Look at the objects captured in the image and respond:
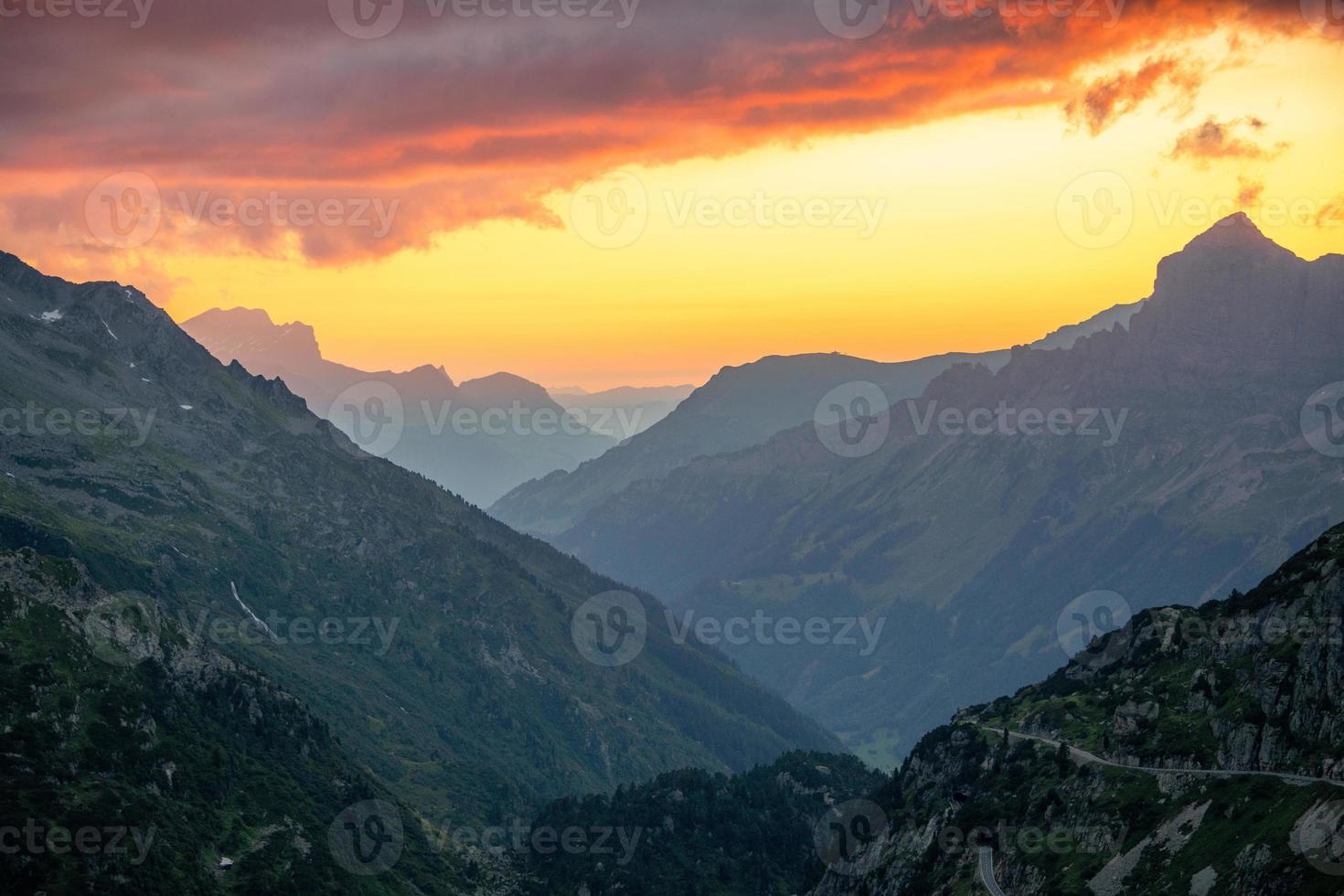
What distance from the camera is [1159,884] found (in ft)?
585

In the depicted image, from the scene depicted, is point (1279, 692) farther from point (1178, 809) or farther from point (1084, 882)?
point (1084, 882)

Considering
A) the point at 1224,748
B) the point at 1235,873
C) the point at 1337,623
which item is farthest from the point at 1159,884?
the point at 1337,623

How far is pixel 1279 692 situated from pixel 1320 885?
54298mm

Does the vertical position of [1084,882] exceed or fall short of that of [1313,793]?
it falls short

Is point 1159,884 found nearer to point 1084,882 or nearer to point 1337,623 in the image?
point 1084,882

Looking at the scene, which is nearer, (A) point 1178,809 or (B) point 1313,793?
(B) point 1313,793

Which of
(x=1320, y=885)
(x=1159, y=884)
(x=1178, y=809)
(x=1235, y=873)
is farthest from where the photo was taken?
(x=1178, y=809)

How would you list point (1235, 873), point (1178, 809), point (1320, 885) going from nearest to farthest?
point (1320, 885), point (1235, 873), point (1178, 809)

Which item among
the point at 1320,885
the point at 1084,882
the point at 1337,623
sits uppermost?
the point at 1337,623

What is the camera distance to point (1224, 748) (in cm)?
19938

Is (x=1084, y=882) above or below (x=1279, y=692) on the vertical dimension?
below

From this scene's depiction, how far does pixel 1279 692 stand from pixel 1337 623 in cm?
1246

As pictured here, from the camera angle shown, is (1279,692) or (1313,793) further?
(1279,692)

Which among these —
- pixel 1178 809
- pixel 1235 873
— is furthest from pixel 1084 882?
pixel 1235 873
